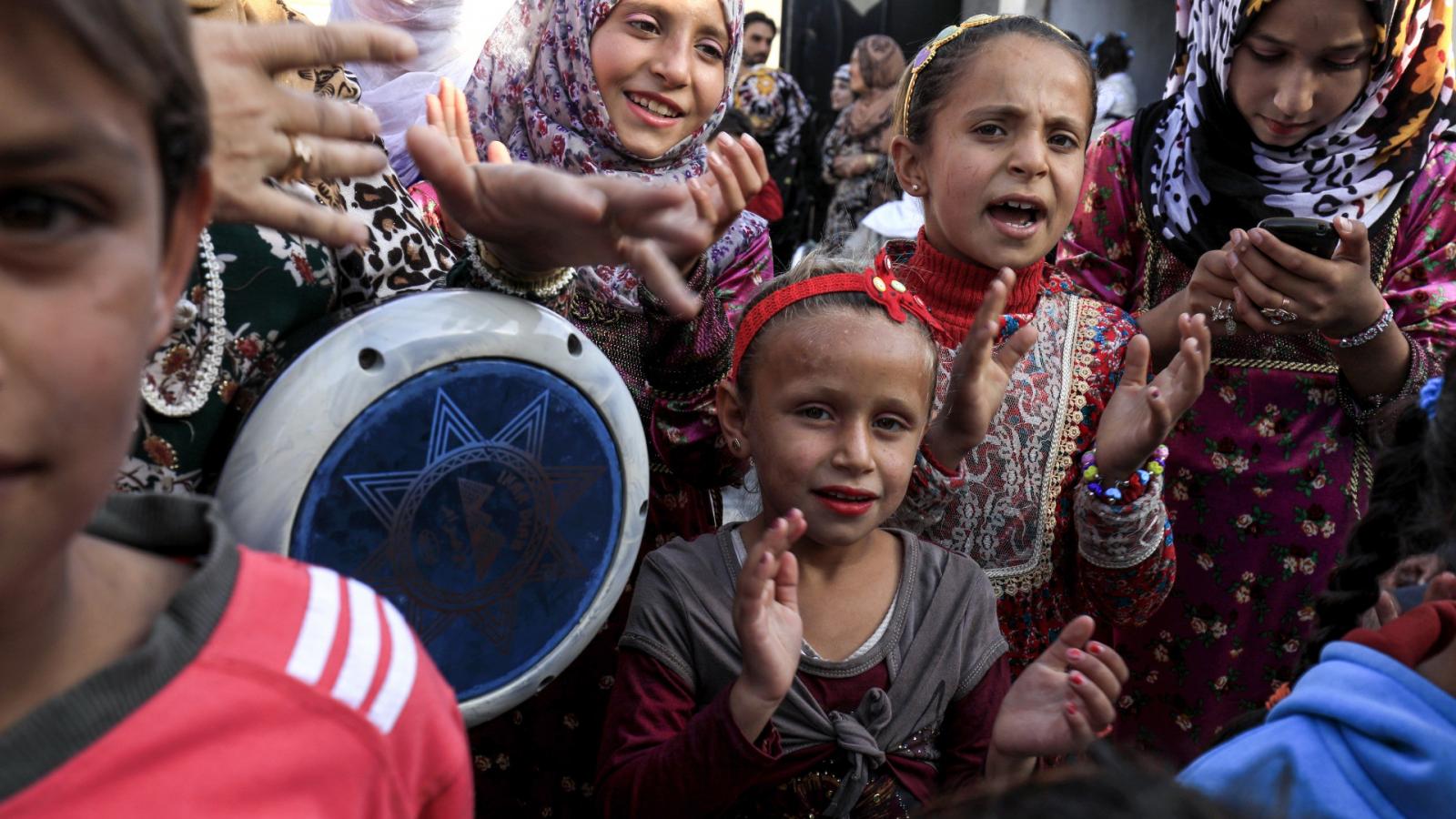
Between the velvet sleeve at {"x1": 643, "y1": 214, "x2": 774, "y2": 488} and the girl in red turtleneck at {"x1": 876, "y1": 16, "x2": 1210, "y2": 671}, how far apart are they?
32 centimetres

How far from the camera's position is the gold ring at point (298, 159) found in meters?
1.18

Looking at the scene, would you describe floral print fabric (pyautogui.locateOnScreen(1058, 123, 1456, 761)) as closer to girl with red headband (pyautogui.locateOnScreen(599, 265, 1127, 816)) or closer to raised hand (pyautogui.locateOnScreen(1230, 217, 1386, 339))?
raised hand (pyautogui.locateOnScreen(1230, 217, 1386, 339))

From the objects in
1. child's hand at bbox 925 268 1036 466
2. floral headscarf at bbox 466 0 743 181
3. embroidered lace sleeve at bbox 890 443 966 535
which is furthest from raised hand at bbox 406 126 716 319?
floral headscarf at bbox 466 0 743 181

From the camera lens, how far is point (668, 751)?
65.4 inches

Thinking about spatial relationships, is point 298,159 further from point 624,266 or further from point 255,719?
point 624,266

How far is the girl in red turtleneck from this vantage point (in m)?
2.13

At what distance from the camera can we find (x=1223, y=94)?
268cm

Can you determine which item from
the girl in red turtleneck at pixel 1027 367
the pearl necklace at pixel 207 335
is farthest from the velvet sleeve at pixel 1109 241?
the pearl necklace at pixel 207 335

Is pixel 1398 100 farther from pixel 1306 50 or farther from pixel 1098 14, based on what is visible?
pixel 1098 14

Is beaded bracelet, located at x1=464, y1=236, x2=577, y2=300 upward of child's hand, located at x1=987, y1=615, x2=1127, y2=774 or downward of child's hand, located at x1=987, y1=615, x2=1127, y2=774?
upward

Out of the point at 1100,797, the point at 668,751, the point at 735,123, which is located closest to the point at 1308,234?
the point at 668,751

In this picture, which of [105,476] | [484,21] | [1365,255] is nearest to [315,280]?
[105,476]

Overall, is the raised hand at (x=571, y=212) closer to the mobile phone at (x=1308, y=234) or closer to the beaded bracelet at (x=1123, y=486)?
the beaded bracelet at (x=1123, y=486)

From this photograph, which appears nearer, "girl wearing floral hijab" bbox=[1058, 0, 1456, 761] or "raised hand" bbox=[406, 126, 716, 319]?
"raised hand" bbox=[406, 126, 716, 319]
